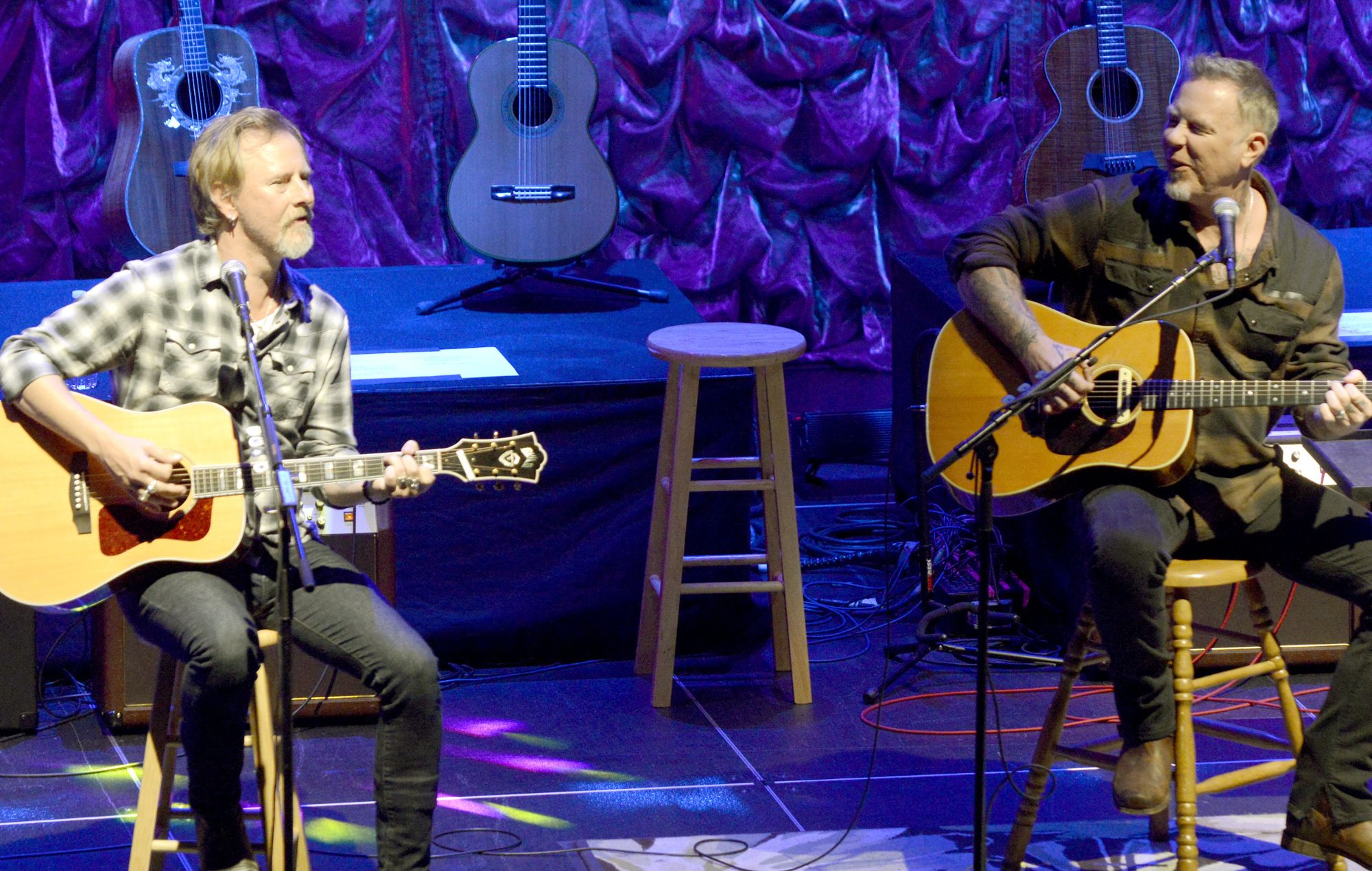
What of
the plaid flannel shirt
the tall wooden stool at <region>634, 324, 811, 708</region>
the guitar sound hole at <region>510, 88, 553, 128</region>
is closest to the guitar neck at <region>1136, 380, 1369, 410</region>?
the tall wooden stool at <region>634, 324, 811, 708</region>

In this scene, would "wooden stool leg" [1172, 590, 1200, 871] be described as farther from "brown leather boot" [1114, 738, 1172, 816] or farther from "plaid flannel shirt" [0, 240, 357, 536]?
"plaid flannel shirt" [0, 240, 357, 536]

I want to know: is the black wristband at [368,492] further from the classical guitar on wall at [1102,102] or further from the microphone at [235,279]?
the classical guitar on wall at [1102,102]

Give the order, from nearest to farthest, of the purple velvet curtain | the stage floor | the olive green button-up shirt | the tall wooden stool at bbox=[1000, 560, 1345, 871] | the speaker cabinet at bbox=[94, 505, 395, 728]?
1. the tall wooden stool at bbox=[1000, 560, 1345, 871]
2. the olive green button-up shirt
3. the stage floor
4. the speaker cabinet at bbox=[94, 505, 395, 728]
5. the purple velvet curtain

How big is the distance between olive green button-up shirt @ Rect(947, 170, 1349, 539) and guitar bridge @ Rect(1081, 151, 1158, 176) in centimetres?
188

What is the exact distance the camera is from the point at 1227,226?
296 cm

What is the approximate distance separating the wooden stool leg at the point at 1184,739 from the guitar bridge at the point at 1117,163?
2.54 meters

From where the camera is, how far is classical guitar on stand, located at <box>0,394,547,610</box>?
10.1 feet

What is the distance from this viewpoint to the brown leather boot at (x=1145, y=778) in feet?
10.3

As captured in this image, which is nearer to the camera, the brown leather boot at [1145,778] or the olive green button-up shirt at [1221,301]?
the brown leather boot at [1145,778]

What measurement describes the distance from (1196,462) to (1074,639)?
1.55 feet

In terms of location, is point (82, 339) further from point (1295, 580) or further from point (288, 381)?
point (1295, 580)

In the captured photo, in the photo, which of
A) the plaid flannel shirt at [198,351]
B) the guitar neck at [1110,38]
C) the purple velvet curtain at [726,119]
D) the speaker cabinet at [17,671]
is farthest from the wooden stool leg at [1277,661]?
the purple velvet curtain at [726,119]

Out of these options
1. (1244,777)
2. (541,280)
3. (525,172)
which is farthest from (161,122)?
(1244,777)

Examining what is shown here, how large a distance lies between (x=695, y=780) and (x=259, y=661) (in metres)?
1.32
